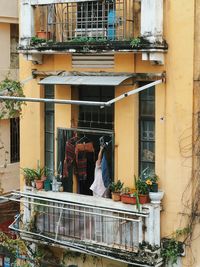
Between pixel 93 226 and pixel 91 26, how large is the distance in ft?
13.9

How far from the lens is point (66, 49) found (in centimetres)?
1280

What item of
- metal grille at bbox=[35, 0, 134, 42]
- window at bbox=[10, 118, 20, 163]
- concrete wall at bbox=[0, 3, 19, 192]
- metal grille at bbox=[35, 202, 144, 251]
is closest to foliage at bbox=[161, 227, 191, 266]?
metal grille at bbox=[35, 202, 144, 251]

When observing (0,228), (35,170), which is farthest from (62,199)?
(0,228)

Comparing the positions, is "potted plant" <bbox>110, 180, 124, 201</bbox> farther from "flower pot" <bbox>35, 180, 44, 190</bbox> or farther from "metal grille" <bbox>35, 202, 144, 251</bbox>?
"flower pot" <bbox>35, 180, 44, 190</bbox>

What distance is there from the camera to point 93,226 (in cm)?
1287

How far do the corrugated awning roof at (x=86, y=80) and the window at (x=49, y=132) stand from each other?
0.92 meters

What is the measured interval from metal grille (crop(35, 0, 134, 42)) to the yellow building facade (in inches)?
1.1

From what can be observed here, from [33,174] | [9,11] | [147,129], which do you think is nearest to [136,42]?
[147,129]

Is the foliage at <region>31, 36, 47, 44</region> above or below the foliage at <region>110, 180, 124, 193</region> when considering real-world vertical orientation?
above

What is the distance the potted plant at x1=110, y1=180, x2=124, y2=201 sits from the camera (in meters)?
12.6

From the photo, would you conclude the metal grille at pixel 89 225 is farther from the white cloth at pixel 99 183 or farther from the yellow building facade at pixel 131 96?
the white cloth at pixel 99 183

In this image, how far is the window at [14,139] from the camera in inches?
781

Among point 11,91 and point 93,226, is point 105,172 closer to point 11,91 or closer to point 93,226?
point 93,226

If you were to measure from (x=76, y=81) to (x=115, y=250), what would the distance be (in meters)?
3.54
